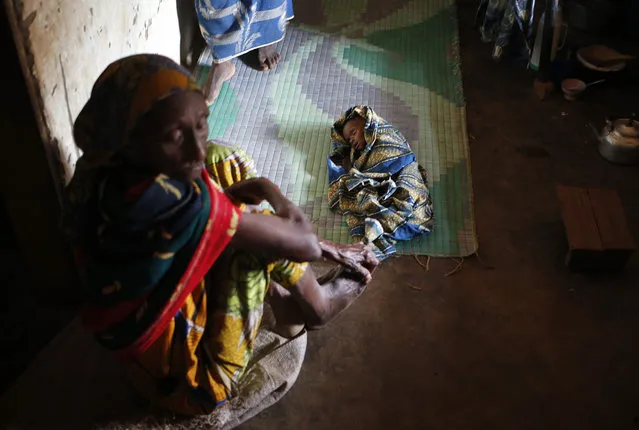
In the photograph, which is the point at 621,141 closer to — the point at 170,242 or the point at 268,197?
the point at 268,197

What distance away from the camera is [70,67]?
1692 mm

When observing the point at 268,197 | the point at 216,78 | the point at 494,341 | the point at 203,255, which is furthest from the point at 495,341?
the point at 216,78

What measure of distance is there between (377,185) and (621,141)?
3.60ft

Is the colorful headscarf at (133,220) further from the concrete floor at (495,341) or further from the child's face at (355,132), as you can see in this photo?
the child's face at (355,132)

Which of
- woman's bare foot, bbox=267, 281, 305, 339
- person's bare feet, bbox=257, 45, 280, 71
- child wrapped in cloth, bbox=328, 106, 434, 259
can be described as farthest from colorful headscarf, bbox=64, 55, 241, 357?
person's bare feet, bbox=257, 45, 280, 71

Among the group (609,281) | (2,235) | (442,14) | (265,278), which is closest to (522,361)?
(609,281)

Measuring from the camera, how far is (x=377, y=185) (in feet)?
7.99

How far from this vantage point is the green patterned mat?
255 cm

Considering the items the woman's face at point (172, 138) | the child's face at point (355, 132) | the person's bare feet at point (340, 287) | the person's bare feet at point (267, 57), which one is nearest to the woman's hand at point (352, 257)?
the person's bare feet at point (340, 287)

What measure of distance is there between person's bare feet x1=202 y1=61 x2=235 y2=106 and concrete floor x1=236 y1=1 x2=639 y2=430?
1262 millimetres

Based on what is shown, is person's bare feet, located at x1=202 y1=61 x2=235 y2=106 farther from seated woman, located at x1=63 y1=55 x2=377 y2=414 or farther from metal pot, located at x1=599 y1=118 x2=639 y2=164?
metal pot, located at x1=599 y1=118 x2=639 y2=164

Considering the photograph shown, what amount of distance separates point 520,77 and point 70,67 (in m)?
2.33

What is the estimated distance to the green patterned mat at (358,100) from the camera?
255 cm

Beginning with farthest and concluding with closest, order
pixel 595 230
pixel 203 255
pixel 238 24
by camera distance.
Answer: pixel 238 24 < pixel 595 230 < pixel 203 255
